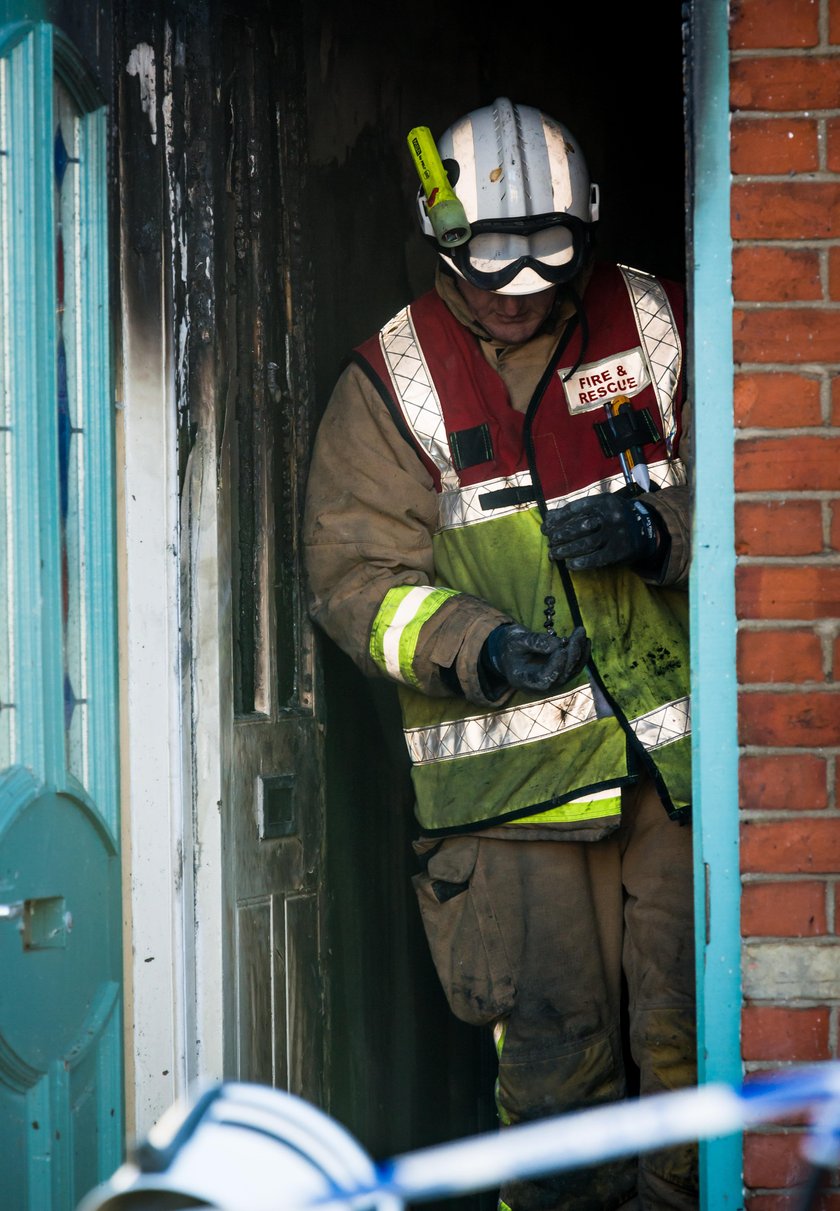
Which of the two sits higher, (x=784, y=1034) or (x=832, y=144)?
(x=832, y=144)

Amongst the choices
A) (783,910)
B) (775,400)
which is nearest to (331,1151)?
(783,910)

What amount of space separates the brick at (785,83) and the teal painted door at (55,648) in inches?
45.3

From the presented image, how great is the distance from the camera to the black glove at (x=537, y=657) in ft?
10.1

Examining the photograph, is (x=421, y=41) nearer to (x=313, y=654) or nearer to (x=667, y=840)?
(x=313, y=654)

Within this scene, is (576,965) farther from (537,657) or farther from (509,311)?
(509,311)

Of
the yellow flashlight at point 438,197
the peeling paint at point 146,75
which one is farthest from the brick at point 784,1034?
the peeling paint at point 146,75

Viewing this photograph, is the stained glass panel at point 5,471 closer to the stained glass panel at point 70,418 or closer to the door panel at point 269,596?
the stained glass panel at point 70,418

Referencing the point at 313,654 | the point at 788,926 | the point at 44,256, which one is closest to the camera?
the point at 788,926

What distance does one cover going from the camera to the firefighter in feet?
10.7

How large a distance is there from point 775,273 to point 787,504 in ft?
1.21

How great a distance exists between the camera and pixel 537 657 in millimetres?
3129

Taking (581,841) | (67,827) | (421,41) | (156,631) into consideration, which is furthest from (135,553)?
(421,41)

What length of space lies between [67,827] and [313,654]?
3.30 ft

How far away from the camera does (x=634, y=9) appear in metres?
4.80
